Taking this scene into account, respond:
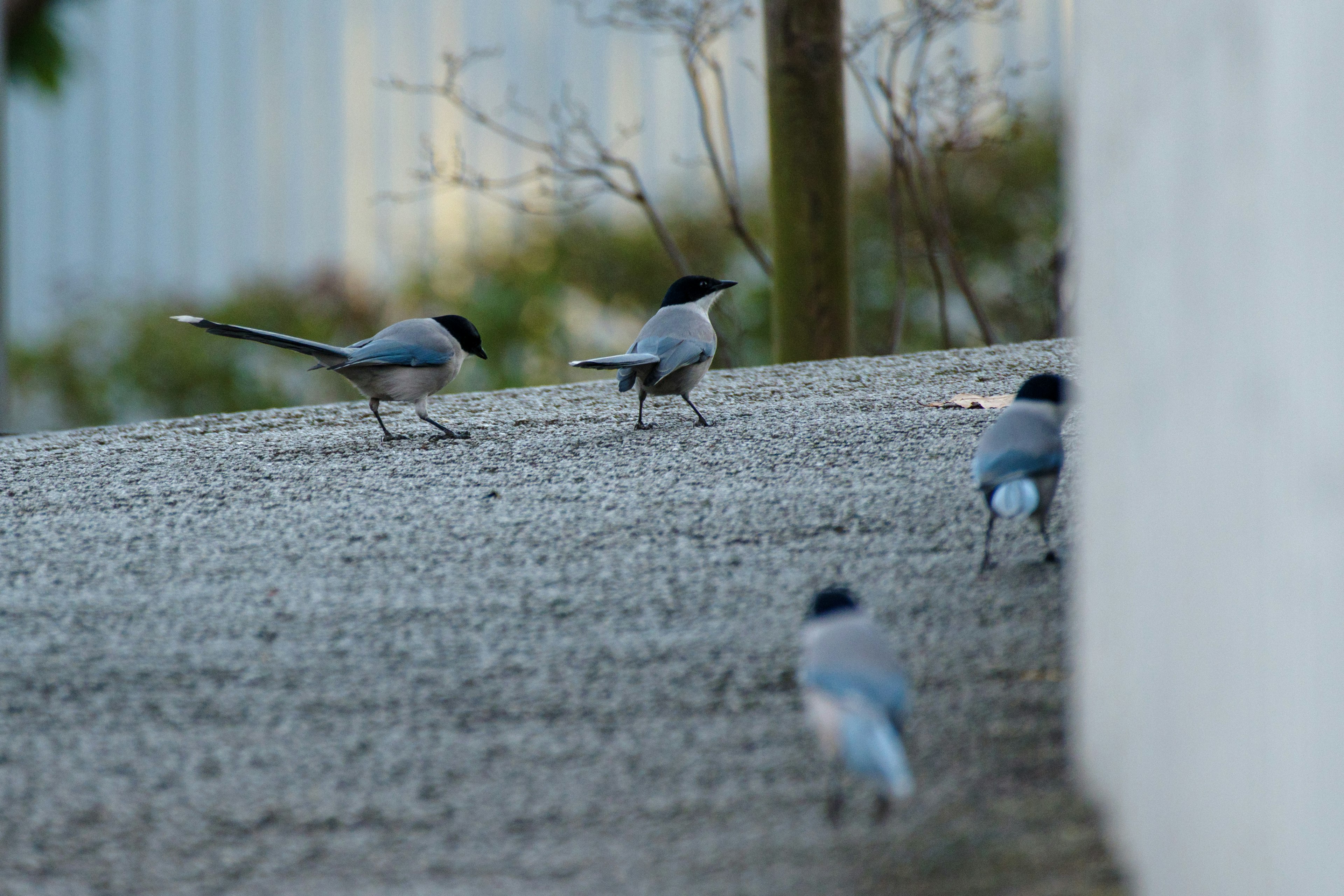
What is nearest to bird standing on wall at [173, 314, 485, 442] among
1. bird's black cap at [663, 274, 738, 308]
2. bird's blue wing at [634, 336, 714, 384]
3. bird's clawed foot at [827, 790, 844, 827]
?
bird's blue wing at [634, 336, 714, 384]

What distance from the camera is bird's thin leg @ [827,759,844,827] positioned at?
1930mm

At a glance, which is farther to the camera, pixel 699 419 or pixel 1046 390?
pixel 699 419

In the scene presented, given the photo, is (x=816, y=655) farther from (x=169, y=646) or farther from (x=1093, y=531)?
(x=169, y=646)

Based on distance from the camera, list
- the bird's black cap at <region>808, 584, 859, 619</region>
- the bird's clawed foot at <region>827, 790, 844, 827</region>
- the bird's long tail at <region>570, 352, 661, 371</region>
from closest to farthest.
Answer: the bird's clawed foot at <region>827, 790, 844, 827</region> < the bird's black cap at <region>808, 584, 859, 619</region> < the bird's long tail at <region>570, 352, 661, 371</region>

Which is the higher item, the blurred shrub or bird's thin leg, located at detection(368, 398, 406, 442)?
the blurred shrub

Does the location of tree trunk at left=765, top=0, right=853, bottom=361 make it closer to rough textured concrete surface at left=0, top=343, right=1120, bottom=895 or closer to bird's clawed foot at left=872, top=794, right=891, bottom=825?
rough textured concrete surface at left=0, top=343, right=1120, bottom=895

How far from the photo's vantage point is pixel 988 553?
9.25 ft

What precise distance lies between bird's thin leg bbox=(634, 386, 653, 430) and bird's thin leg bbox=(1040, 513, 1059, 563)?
1800 millimetres

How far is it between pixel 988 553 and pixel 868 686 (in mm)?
1071

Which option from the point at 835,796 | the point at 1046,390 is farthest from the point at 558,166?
the point at 835,796

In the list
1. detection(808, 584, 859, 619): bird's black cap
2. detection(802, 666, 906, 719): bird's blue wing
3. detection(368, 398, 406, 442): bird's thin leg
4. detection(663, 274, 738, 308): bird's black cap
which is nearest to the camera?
detection(802, 666, 906, 719): bird's blue wing

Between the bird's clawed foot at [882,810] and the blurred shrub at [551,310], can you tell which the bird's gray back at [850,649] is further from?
the blurred shrub at [551,310]

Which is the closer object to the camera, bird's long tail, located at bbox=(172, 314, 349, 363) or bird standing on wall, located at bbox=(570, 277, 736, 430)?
bird's long tail, located at bbox=(172, 314, 349, 363)

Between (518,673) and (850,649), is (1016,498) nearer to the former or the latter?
→ (850,649)
